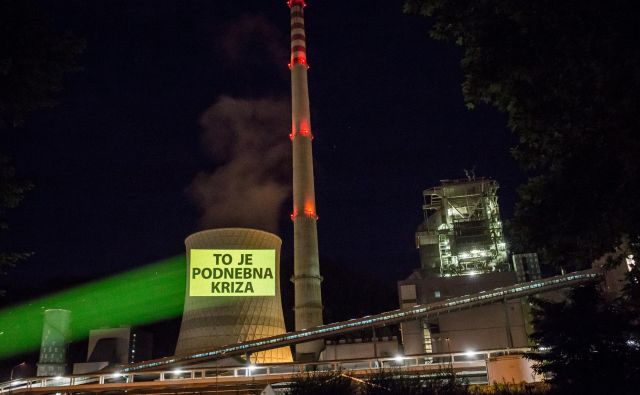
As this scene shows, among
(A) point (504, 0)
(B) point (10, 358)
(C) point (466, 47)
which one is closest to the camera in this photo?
(A) point (504, 0)

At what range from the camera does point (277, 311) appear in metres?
40.8

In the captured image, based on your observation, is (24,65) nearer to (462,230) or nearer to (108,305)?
(462,230)

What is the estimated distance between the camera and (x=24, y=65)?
35.3 feet

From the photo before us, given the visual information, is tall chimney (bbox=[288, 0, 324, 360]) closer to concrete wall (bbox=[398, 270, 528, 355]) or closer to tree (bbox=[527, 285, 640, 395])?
concrete wall (bbox=[398, 270, 528, 355])

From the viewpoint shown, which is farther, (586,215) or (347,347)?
(347,347)

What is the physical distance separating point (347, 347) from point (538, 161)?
37.5 metres

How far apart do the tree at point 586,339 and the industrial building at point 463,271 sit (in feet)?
77.8

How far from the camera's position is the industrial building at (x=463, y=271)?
140ft

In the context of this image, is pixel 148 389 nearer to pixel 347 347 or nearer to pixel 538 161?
pixel 538 161

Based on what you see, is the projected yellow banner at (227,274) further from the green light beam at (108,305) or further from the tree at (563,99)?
the tree at (563,99)

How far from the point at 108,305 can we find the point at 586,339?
206 ft

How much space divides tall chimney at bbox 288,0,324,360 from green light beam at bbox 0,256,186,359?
1213 inches

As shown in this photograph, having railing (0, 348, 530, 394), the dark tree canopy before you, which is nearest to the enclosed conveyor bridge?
railing (0, 348, 530, 394)

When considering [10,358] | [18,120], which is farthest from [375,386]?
[10,358]
